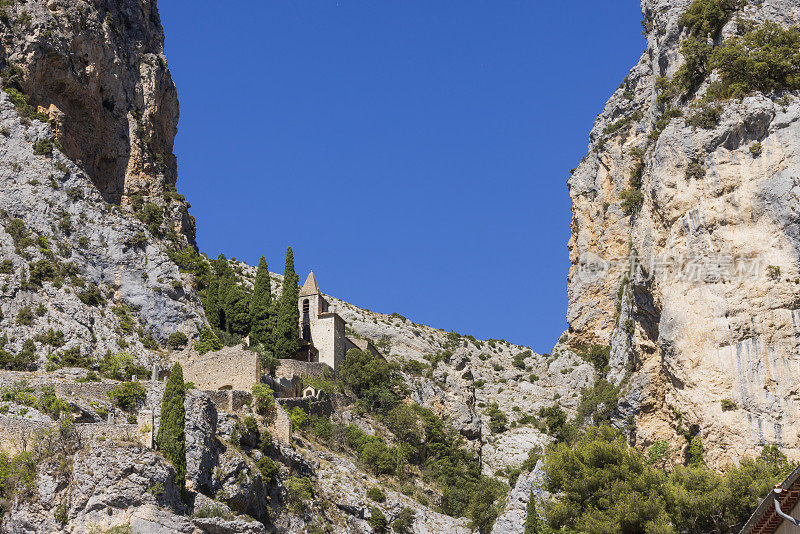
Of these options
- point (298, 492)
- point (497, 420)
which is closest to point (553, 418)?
point (497, 420)

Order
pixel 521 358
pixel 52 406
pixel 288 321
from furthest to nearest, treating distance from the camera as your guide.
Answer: pixel 521 358 < pixel 288 321 < pixel 52 406

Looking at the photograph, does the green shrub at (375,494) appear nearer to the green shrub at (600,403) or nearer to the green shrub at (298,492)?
the green shrub at (298,492)

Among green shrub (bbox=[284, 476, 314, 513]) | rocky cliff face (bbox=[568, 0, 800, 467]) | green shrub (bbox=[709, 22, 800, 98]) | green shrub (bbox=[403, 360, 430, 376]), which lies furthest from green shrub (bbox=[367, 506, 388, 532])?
green shrub (bbox=[709, 22, 800, 98])

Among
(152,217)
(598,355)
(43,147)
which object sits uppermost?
(43,147)

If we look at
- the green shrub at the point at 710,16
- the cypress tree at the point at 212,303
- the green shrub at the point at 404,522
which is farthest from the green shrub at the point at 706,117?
the cypress tree at the point at 212,303

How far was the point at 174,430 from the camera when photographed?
136 feet

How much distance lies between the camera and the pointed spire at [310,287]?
255 feet

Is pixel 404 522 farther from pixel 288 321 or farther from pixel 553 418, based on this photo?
pixel 553 418

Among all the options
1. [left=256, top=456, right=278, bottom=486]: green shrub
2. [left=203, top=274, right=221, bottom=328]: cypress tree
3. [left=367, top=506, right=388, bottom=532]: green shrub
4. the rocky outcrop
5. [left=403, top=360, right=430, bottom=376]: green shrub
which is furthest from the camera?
[left=403, top=360, right=430, bottom=376]: green shrub

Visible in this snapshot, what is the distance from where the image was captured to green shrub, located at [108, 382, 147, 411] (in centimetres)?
4622

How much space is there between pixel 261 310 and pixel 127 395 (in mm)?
26131

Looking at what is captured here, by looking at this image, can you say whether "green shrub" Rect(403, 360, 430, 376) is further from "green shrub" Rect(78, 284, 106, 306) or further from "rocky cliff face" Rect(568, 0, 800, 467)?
"green shrub" Rect(78, 284, 106, 306)

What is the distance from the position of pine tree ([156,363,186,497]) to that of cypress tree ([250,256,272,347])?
2688 cm

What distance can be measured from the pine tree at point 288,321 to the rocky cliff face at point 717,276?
22783 mm
